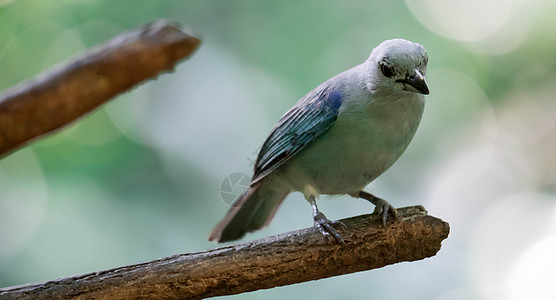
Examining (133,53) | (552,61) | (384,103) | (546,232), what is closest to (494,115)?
(552,61)

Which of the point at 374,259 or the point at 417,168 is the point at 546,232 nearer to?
the point at 417,168

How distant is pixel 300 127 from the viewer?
96.5 inches

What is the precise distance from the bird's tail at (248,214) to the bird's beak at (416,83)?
861mm

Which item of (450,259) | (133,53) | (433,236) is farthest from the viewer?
(450,259)

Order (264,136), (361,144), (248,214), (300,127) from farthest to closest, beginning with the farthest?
(264,136), (248,214), (300,127), (361,144)

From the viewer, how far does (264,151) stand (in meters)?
2.57

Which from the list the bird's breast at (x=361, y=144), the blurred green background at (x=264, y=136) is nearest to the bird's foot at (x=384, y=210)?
the bird's breast at (x=361, y=144)

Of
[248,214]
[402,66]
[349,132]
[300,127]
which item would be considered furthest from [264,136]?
[402,66]

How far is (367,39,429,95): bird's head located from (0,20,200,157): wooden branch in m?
0.78

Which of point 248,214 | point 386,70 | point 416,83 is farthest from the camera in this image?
point 248,214

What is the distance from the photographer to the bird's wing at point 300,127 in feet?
7.87

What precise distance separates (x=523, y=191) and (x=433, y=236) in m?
1.37

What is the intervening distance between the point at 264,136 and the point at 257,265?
1196 millimetres

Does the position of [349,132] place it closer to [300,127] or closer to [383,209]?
[300,127]
